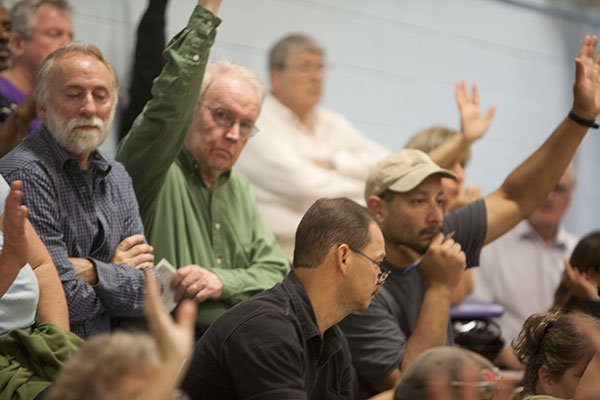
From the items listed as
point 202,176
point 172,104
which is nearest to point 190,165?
point 202,176

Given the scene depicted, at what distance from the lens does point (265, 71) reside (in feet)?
12.8

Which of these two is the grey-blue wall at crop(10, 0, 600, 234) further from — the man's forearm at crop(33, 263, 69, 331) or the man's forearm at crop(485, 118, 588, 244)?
the man's forearm at crop(485, 118, 588, 244)

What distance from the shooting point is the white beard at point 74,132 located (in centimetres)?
219

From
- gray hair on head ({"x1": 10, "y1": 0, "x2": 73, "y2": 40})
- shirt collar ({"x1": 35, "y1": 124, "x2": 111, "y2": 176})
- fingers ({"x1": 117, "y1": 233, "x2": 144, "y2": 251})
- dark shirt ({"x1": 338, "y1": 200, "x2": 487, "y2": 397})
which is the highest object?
gray hair on head ({"x1": 10, "y1": 0, "x2": 73, "y2": 40})

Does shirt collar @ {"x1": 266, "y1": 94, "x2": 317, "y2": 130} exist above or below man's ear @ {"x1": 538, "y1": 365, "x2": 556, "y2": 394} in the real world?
above

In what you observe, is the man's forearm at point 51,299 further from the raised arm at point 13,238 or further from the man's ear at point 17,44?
the man's ear at point 17,44

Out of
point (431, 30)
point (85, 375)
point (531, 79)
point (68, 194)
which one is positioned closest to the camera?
point (85, 375)

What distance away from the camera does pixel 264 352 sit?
1699 mm

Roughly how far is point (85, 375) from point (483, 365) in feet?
2.09

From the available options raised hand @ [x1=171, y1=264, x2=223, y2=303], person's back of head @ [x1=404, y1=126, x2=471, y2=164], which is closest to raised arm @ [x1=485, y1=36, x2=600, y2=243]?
Result: person's back of head @ [x1=404, y1=126, x2=471, y2=164]

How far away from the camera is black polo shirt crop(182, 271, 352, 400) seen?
66.7 inches

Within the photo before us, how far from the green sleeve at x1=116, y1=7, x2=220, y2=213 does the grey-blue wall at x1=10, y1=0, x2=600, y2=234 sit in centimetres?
87

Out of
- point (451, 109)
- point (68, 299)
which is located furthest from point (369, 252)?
point (451, 109)

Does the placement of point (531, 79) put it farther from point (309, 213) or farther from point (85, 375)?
point (85, 375)
